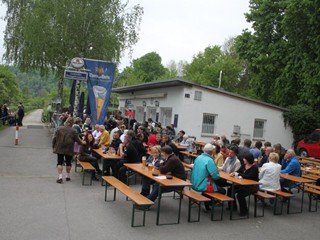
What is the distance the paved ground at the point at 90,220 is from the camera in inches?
229

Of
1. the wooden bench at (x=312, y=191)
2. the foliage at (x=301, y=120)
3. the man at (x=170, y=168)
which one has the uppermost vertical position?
the foliage at (x=301, y=120)

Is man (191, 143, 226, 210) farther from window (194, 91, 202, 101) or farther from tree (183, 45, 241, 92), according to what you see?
tree (183, 45, 241, 92)

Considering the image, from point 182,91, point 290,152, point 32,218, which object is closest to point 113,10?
point 182,91

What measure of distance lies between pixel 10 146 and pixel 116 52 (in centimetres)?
1043

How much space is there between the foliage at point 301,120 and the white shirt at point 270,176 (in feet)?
51.3

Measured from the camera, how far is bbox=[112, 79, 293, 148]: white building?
64.2 feet

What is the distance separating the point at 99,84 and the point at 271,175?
8.37 m

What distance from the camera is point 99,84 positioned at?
46.3 feet

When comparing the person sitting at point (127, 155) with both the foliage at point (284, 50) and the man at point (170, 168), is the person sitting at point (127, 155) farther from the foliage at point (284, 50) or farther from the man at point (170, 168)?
the foliage at point (284, 50)

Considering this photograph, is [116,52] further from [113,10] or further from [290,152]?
[290,152]

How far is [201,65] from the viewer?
49.0m

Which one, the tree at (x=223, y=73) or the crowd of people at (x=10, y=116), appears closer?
the crowd of people at (x=10, y=116)

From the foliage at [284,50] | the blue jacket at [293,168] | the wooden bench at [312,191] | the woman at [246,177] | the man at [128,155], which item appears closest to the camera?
the woman at [246,177]

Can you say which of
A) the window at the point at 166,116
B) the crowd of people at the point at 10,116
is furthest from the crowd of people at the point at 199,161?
the crowd of people at the point at 10,116
